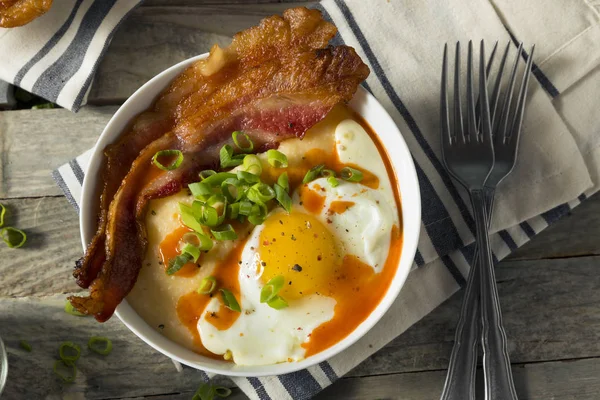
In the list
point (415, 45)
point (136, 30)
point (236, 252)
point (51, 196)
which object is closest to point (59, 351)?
point (51, 196)

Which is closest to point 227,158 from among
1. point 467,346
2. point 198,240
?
point 198,240

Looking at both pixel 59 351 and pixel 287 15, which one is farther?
pixel 59 351

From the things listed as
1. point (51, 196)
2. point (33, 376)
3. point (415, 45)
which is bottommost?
point (33, 376)

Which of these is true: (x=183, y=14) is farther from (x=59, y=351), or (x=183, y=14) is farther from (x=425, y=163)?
(x=59, y=351)

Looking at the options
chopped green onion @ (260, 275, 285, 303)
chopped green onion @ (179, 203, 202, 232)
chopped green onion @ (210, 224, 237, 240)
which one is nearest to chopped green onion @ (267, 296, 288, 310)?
chopped green onion @ (260, 275, 285, 303)

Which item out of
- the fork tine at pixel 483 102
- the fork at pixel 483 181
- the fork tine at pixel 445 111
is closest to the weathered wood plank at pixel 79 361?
the fork at pixel 483 181

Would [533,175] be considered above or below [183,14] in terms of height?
below
